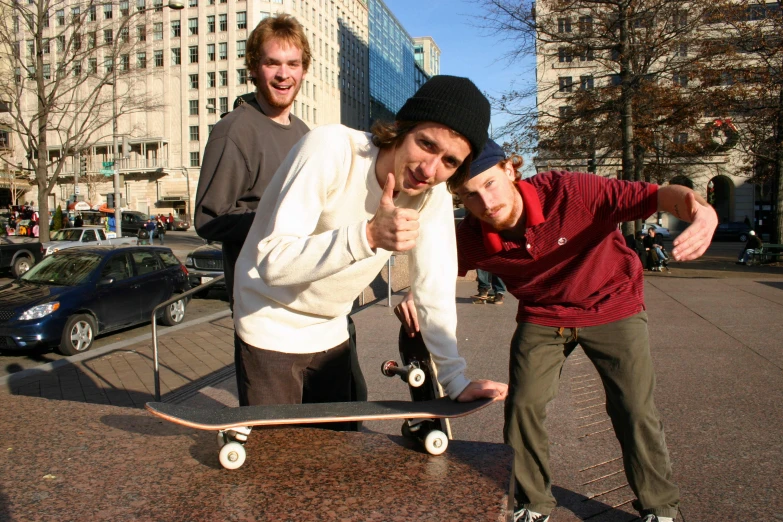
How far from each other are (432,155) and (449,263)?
523 mm

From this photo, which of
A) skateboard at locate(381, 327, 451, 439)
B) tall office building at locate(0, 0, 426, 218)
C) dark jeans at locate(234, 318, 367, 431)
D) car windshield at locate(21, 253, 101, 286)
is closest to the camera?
skateboard at locate(381, 327, 451, 439)

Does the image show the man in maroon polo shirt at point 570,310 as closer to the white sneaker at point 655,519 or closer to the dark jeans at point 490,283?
the white sneaker at point 655,519

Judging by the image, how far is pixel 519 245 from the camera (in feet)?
9.04

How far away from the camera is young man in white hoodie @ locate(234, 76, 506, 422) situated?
1.76 m

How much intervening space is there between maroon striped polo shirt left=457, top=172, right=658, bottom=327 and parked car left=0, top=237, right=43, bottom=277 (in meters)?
19.8

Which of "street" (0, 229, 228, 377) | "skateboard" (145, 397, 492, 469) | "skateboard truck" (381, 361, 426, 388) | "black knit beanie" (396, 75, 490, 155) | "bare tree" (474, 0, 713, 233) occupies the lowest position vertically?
"street" (0, 229, 228, 377)

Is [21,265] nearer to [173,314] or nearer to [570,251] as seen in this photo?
[173,314]

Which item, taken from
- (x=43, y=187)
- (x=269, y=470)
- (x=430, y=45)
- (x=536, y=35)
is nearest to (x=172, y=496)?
(x=269, y=470)

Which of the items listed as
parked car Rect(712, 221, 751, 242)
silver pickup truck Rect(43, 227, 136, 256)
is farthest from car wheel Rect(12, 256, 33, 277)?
parked car Rect(712, 221, 751, 242)

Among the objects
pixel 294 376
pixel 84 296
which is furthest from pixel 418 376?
pixel 84 296

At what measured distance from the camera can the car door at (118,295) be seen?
10.4 m

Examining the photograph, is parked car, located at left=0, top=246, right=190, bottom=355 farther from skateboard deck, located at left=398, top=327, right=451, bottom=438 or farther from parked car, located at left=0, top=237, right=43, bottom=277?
parked car, located at left=0, top=237, right=43, bottom=277

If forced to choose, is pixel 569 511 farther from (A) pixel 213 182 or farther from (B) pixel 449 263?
(A) pixel 213 182

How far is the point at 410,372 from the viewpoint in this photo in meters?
2.33
